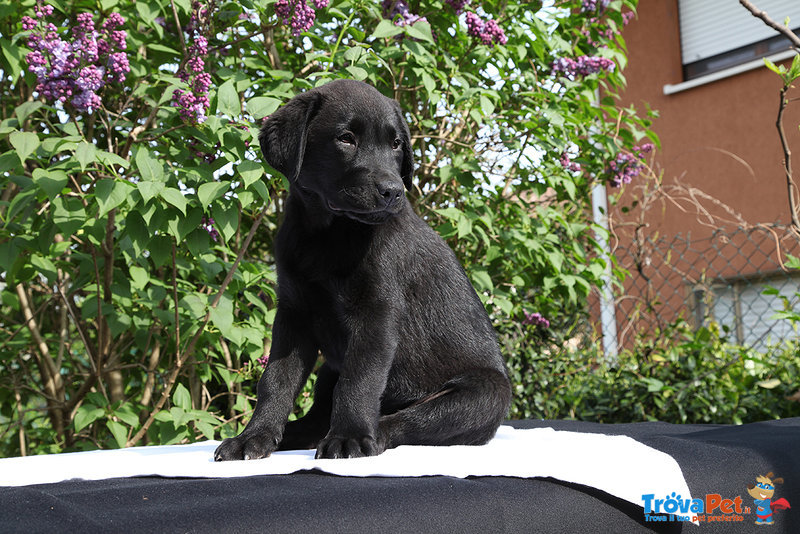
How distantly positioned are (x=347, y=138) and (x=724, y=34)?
22.1 ft

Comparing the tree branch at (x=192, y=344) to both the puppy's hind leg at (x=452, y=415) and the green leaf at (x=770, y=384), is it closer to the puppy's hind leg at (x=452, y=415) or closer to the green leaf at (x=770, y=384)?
the puppy's hind leg at (x=452, y=415)

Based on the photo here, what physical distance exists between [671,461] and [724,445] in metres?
0.43

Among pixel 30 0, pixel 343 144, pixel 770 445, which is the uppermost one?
pixel 30 0

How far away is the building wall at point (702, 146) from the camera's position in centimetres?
650

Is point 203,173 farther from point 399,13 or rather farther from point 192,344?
point 399,13

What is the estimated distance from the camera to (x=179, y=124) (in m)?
2.81

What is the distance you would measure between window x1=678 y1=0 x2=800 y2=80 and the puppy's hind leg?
6.19m

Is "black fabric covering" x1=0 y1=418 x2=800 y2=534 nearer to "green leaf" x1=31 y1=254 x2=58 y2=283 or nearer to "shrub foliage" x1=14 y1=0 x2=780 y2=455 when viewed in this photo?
"shrub foliage" x1=14 y1=0 x2=780 y2=455

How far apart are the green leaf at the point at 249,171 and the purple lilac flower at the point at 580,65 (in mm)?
1859

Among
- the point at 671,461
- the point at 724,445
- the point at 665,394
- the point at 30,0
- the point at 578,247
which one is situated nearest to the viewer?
the point at 671,461

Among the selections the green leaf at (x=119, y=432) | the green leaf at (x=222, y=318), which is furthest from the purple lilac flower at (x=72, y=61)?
the green leaf at (x=119, y=432)

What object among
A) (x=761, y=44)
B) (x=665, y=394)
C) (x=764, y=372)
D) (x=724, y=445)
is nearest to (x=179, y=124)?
(x=724, y=445)

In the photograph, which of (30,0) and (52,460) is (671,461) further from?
(30,0)

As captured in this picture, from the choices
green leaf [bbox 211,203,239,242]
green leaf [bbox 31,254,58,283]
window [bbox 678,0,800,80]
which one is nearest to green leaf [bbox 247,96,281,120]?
green leaf [bbox 211,203,239,242]
